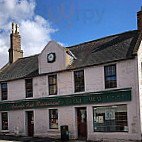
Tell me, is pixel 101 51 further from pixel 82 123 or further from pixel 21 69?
pixel 21 69

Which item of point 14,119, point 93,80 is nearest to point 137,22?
point 93,80

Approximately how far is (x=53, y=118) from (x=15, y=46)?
1025 cm

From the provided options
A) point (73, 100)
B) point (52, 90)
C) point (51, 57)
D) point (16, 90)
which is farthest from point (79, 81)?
point (16, 90)

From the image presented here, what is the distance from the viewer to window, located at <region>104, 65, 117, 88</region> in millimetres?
17453

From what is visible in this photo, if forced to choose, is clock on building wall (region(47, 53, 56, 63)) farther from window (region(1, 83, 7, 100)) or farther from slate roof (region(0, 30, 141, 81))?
window (region(1, 83, 7, 100))

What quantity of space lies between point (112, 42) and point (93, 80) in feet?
11.5

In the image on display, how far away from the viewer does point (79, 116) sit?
19078 mm

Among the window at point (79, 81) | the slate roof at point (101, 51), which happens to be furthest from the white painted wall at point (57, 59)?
the window at point (79, 81)

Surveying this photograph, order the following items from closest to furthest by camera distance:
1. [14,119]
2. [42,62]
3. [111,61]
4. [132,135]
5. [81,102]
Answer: [132,135] → [111,61] → [81,102] → [42,62] → [14,119]

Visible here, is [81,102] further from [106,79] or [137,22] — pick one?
[137,22]

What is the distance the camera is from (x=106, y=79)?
17.8 meters

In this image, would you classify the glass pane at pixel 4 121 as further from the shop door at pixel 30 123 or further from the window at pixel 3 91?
the shop door at pixel 30 123

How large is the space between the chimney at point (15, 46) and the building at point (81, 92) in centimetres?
293

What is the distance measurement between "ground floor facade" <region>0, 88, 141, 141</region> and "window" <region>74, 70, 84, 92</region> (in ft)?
2.08
